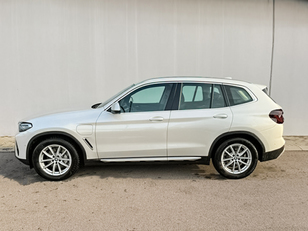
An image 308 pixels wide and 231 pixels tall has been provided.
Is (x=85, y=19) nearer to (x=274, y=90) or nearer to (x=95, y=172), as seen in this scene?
(x=95, y=172)

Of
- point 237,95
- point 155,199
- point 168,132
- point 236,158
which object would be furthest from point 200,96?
point 155,199

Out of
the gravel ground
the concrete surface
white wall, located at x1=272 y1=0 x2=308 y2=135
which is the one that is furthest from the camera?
white wall, located at x1=272 y1=0 x2=308 y2=135

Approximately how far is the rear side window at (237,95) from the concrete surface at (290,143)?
109 inches

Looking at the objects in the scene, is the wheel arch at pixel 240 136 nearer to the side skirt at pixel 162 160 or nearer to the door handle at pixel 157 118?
the side skirt at pixel 162 160

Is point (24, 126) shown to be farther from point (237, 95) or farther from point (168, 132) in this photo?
point (237, 95)

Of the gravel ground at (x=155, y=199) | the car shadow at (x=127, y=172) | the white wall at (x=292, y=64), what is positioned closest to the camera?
the gravel ground at (x=155, y=199)

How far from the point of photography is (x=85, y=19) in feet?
24.1

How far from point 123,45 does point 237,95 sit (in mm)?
3973

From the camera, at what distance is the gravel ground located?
3.26m

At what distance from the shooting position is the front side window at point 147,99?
14.9ft

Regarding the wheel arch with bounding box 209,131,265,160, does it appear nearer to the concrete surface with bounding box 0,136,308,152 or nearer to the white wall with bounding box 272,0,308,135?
the concrete surface with bounding box 0,136,308,152

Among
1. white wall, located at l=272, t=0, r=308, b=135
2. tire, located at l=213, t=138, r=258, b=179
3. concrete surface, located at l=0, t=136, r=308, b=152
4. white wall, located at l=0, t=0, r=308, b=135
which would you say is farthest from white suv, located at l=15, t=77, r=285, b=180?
white wall, located at l=272, t=0, r=308, b=135

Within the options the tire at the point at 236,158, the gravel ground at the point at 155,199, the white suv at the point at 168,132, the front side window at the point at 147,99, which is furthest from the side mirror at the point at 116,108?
the tire at the point at 236,158

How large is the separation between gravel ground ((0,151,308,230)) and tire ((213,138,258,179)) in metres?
0.16
